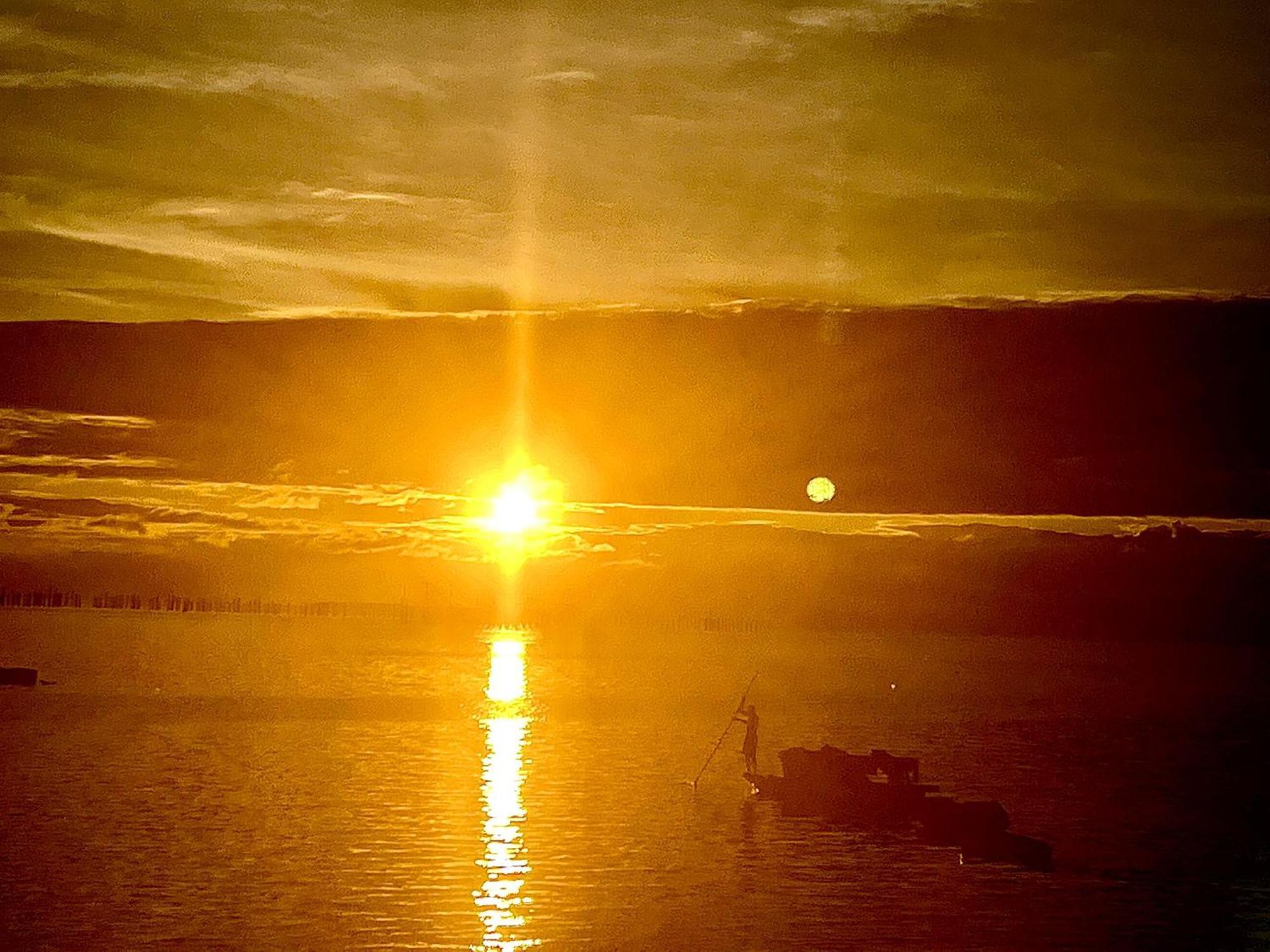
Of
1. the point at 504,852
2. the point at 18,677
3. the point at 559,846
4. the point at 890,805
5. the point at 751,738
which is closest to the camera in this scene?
the point at 504,852

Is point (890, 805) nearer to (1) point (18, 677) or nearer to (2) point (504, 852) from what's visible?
(2) point (504, 852)

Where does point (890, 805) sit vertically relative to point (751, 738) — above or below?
below

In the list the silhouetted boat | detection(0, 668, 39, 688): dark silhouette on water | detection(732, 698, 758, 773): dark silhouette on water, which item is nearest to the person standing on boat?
detection(732, 698, 758, 773): dark silhouette on water

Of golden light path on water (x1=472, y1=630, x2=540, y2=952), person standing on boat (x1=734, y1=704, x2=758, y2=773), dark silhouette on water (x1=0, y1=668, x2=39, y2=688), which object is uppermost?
dark silhouette on water (x1=0, y1=668, x2=39, y2=688)

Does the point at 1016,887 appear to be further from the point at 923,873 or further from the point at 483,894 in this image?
the point at 483,894

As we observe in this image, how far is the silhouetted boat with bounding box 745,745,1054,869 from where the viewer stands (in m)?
61.4

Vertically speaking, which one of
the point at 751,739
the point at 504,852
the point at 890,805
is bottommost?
the point at 504,852

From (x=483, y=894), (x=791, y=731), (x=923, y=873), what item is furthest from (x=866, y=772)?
(x=791, y=731)

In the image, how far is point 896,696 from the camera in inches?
7648

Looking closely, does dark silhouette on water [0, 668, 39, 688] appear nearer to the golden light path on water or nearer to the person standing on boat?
the golden light path on water

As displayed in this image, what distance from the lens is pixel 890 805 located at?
228 feet

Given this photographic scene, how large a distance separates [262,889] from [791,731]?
283 feet

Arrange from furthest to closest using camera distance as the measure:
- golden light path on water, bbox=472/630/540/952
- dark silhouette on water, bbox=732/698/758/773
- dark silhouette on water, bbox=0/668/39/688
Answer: dark silhouette on water, bbox=0/668/39/688
dark silhouette on water, bbox=732/698/758/773
golden light path on water, bbox=472/630/540/952

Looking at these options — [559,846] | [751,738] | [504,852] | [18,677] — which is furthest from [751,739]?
[18,677]
